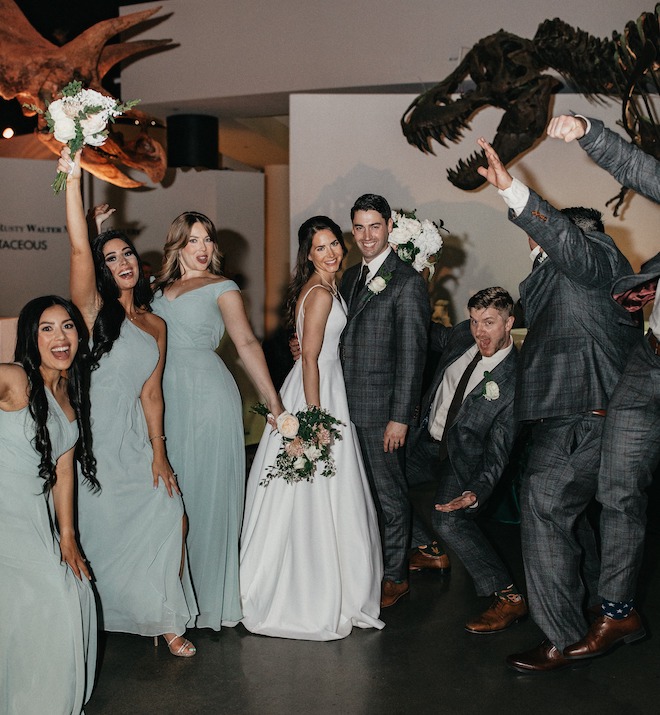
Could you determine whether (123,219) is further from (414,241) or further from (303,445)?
(303,445)

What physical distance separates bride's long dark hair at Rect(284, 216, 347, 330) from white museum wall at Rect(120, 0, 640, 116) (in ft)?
12.3

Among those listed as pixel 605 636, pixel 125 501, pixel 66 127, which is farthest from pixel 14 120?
pixel 605 636

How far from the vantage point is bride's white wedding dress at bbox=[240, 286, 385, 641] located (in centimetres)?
377

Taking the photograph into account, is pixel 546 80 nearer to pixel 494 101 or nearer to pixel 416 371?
pixel 494 101

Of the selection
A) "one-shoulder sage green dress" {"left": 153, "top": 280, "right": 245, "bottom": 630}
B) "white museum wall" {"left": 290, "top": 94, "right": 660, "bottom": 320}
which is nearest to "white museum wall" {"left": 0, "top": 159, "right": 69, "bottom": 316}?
"white museum wall" {"left": 290, "top": 94, "right": 660, "bottom": 320}

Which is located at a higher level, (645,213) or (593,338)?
(645,213)

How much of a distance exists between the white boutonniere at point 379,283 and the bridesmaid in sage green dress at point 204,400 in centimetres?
60

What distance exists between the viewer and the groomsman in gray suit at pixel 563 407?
3.32 m

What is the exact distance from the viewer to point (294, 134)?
731 centimetres

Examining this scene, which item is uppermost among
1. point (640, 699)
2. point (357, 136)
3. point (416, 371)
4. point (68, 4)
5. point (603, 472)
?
point (68, 4)

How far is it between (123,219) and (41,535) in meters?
5.57

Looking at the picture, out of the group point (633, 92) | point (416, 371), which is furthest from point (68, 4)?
point (416, 371)

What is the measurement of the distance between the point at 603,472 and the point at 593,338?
50cm

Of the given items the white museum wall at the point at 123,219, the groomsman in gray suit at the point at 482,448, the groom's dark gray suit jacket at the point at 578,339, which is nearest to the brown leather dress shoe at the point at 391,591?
the groomsman in gray suit at the point at 482,448
